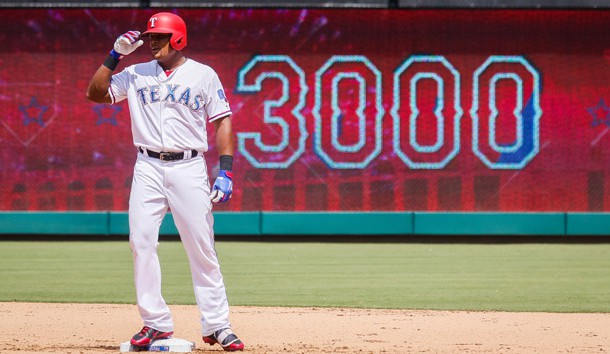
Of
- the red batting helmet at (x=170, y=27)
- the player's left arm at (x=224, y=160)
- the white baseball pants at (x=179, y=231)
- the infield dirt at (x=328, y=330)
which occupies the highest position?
the red batting helmet at (x=170, y=27)

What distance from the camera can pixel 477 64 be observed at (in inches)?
657

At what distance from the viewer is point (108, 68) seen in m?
6.26

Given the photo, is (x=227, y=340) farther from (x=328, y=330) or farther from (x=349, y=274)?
(x=349, y=274)

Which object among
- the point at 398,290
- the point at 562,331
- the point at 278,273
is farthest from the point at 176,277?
the point at 562,331

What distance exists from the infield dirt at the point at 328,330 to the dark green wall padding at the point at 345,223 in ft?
25.1

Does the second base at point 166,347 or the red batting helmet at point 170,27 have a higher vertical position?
the red batting helmet at point 170,27

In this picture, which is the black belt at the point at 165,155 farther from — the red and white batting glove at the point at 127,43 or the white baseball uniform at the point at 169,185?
the red and white batting glove at the point at 127,43

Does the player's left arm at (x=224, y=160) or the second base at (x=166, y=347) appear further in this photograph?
the player's left arm at (x=224, y=160)

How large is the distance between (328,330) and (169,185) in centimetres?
168

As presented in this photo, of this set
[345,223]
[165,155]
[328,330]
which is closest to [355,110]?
[345,223]

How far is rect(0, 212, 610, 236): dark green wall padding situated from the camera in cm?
1638

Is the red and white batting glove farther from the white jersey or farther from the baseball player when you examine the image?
the white jersey

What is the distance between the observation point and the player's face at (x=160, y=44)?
6234 millimetres

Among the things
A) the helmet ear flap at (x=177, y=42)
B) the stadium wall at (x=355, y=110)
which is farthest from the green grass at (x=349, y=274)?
the helmet ear flap at (x=177, y=42)
